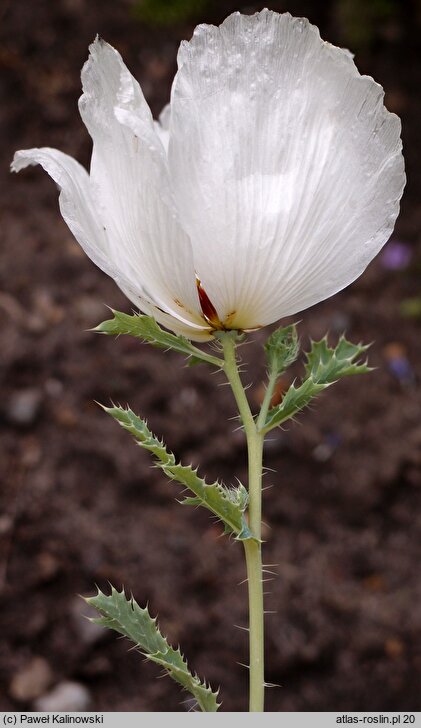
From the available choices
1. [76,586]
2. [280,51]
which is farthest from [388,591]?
[280,51]

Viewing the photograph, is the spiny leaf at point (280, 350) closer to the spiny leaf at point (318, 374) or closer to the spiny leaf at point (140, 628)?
the spiny leaf at point (318, 374)

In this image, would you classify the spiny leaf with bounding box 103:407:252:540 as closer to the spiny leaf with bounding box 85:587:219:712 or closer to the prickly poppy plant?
the prickly poppy plant

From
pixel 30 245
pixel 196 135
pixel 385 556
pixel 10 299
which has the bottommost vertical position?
pixel 385 556

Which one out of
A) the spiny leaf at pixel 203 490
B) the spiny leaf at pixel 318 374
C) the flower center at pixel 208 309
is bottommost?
the spiny leaf at pixel 203 490

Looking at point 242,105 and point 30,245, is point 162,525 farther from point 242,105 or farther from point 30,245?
point 242,105

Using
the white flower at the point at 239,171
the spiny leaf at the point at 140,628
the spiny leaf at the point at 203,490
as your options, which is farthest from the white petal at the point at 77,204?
the spiny leaf at the point at 140,628

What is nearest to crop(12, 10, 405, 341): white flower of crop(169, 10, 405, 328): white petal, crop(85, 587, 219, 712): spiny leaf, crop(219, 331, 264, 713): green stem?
crop(169, 10, 405, 328): white petal

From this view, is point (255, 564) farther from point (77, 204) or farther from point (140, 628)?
point (77, 204)
